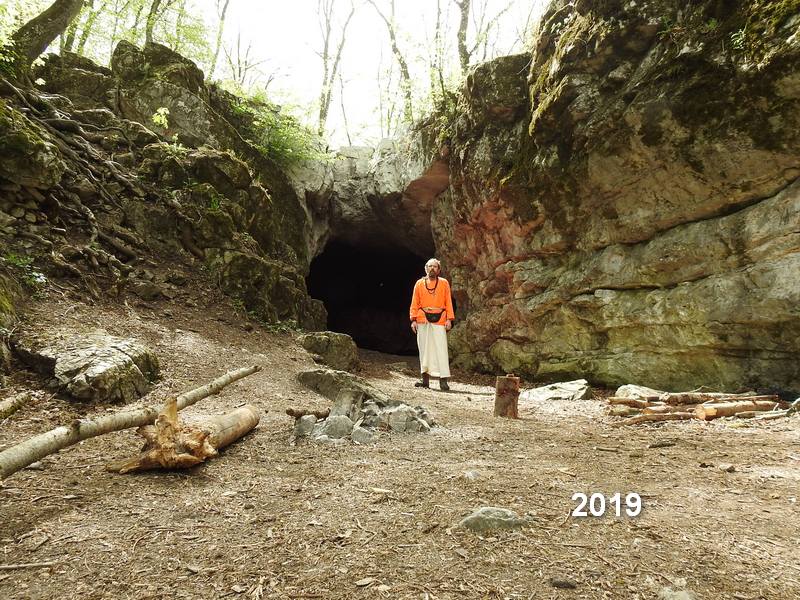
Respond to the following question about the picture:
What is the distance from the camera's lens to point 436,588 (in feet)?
5.71

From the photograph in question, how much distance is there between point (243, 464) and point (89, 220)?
23.7 feet

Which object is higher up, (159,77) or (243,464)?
(159,77)

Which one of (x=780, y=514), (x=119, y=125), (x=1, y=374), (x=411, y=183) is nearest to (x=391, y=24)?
(x=411, y=183)

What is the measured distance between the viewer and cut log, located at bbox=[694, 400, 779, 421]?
5.05 meters

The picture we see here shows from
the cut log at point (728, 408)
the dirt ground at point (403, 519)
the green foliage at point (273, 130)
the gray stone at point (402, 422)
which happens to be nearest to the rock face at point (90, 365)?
the dirt ground at point (403, 519)

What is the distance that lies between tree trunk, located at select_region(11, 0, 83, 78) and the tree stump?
10.9 m

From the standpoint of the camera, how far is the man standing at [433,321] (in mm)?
8516

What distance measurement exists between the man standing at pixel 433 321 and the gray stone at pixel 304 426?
4557 millimetres

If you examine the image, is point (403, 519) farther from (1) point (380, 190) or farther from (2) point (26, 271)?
(1) point (380, 190)

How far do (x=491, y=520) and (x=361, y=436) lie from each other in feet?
6.39

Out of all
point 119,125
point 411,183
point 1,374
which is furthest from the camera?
point 411,183

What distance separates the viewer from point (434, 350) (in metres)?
8.59

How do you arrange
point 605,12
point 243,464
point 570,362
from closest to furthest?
point 243,464 → point 605,12 → point 570,362

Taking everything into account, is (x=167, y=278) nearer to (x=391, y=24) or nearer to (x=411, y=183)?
(x=411, y=183)
